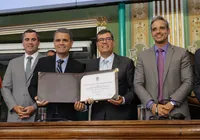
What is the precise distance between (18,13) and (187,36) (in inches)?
79.3

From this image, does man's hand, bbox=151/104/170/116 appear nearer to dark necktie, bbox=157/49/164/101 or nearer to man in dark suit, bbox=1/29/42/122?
dark necktie, bbox=157/49/164/101

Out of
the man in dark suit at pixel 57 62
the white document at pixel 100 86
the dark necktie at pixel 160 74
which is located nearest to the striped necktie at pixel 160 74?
the dark necktie at pixel 160 74

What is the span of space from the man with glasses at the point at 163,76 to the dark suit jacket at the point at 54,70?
1.43 feet

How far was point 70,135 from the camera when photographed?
1.72 meters

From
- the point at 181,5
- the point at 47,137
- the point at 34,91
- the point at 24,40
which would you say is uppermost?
the point at 181,5

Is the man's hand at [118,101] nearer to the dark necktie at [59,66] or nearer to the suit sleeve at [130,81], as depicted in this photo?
the suit sleeve at [130,81]

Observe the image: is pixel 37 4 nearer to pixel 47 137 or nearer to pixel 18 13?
pixel 18 13

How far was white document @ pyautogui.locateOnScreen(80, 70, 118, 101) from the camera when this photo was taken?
7.43ft

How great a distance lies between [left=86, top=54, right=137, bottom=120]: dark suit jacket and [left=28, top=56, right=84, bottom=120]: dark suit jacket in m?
0.10

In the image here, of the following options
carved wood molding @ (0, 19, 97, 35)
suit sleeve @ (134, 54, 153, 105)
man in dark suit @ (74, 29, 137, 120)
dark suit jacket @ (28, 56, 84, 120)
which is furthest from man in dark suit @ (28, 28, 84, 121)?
carved wood molding @ (0, 19, 97, 35)

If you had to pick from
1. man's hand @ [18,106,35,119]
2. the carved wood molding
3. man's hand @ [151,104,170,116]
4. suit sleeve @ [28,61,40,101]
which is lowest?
man's hand @ [18,106,35,119]

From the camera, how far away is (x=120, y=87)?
2539 mm

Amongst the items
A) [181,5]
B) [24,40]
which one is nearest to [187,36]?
[181,5]

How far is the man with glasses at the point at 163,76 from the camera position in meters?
2.35
